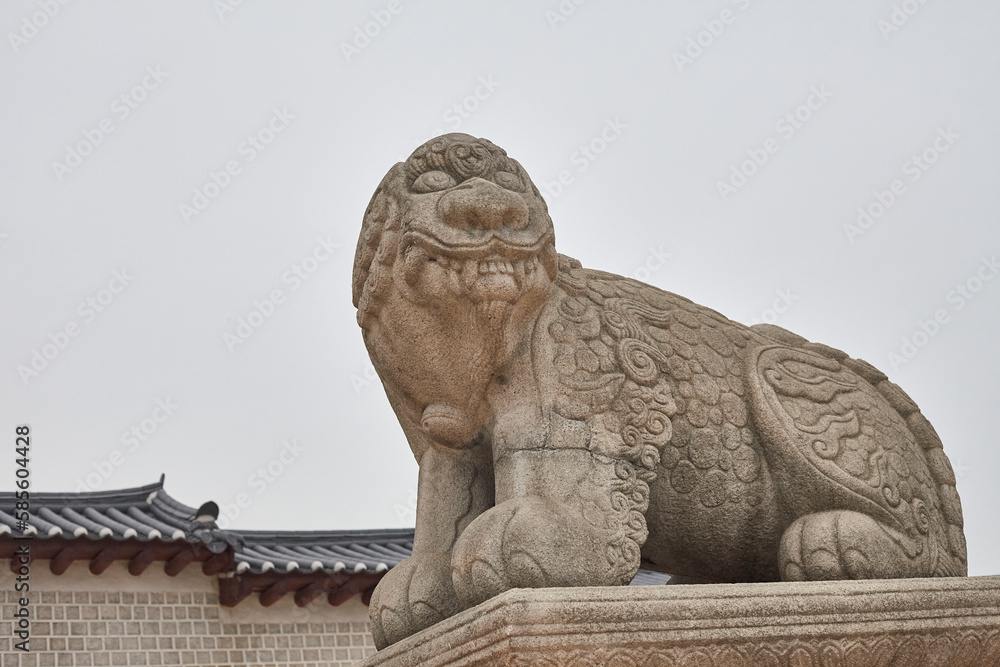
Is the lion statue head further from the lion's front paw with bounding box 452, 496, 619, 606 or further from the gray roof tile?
the gray roof tile

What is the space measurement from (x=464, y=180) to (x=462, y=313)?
0.37 m

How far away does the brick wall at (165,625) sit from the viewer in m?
8.91

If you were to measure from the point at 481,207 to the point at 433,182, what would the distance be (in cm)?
19

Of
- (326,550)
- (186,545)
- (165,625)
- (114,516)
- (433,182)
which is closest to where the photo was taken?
(433,182)

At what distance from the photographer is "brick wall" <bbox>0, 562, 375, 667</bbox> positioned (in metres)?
8.91

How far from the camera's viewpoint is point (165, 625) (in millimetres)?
9320

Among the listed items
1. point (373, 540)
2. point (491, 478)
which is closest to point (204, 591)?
point (373, 540)

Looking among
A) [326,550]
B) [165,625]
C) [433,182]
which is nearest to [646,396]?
[433,182]

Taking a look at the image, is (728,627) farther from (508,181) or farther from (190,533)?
(190,533)

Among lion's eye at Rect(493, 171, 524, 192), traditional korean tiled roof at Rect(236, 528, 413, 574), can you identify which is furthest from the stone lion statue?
traditional korean tiled roof at Rect(236, 528, 413, 574)

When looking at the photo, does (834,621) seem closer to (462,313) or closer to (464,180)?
(462,313)

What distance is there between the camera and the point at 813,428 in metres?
2.97

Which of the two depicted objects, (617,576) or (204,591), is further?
(204,591)

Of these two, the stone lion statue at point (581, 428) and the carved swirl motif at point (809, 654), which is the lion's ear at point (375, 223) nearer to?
the stone lion statue at point (581, 428)
